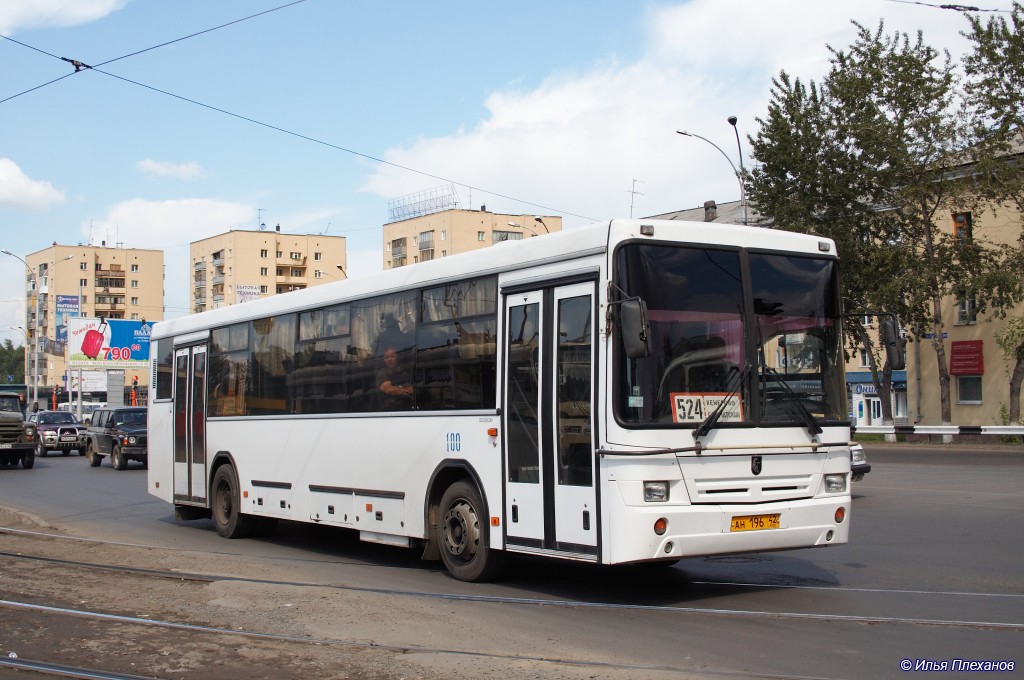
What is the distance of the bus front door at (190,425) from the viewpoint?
627 inches

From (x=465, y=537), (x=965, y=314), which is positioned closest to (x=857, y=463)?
(x=465, y=537)

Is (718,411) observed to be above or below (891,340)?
below

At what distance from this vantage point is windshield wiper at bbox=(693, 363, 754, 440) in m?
8.59

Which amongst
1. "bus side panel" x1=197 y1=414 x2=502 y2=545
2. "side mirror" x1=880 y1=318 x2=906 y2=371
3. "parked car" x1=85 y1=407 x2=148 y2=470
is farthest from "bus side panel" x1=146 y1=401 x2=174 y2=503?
"parked car" x1=85 y1=407 x2=148 y2=470

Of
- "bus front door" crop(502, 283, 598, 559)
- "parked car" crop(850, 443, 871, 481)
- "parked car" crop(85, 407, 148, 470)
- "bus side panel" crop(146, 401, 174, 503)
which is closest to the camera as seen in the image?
"bus front door" crop(502, 283, 598, 559)

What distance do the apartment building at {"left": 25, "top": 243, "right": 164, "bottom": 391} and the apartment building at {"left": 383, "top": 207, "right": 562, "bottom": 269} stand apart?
132 feet

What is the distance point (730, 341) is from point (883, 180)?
116 ft

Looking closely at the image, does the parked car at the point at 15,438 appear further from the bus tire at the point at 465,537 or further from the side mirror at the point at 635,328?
the side mirror at the point at 635,328

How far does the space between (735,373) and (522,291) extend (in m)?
2.10

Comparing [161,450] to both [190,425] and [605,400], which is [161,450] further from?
[605,400]

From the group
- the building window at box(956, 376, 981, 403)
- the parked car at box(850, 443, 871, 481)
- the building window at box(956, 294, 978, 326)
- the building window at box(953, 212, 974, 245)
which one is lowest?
the parked car at box(850, 443, 871, 481)

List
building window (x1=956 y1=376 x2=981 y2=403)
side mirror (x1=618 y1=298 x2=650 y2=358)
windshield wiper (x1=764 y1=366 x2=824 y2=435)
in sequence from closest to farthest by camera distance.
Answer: side mirror (x1=618 y1=298 x2=650 y2=358) < windshield wiper (x1=764 y1=366 x2=824 y2=435) < building window (x1=956 y1=376 x2=981 y2=403)

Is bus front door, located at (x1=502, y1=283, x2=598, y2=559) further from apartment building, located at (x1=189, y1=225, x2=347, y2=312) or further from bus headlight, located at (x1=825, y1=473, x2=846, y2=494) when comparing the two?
apartment building, located at (x1=189, y1=225, x2=347, y2=312)

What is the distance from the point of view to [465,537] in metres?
10.3
